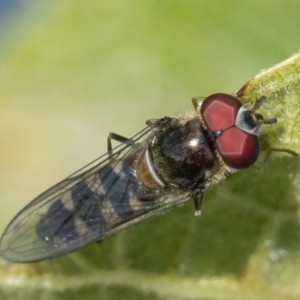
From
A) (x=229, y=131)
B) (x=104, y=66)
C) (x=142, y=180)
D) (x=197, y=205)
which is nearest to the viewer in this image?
(x=197, y=205)

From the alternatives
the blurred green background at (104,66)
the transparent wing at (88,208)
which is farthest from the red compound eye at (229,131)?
the blurred green background at (104,66)

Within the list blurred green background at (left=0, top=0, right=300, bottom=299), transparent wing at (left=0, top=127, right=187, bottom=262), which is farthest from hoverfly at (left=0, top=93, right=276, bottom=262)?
blurred green background at (left=0, top=0, right=300, bottom=299)

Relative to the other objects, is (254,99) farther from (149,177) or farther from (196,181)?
(149,177)

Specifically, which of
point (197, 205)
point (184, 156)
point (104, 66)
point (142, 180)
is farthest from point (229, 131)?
point (104, 66)

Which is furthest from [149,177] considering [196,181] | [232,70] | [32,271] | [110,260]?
[232,70]

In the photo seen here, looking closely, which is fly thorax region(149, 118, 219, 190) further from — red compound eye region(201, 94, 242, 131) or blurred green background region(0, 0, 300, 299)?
blurred green background region(0, 0, 300, 299)

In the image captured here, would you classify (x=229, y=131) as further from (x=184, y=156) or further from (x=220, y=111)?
(x=184, y=156)
